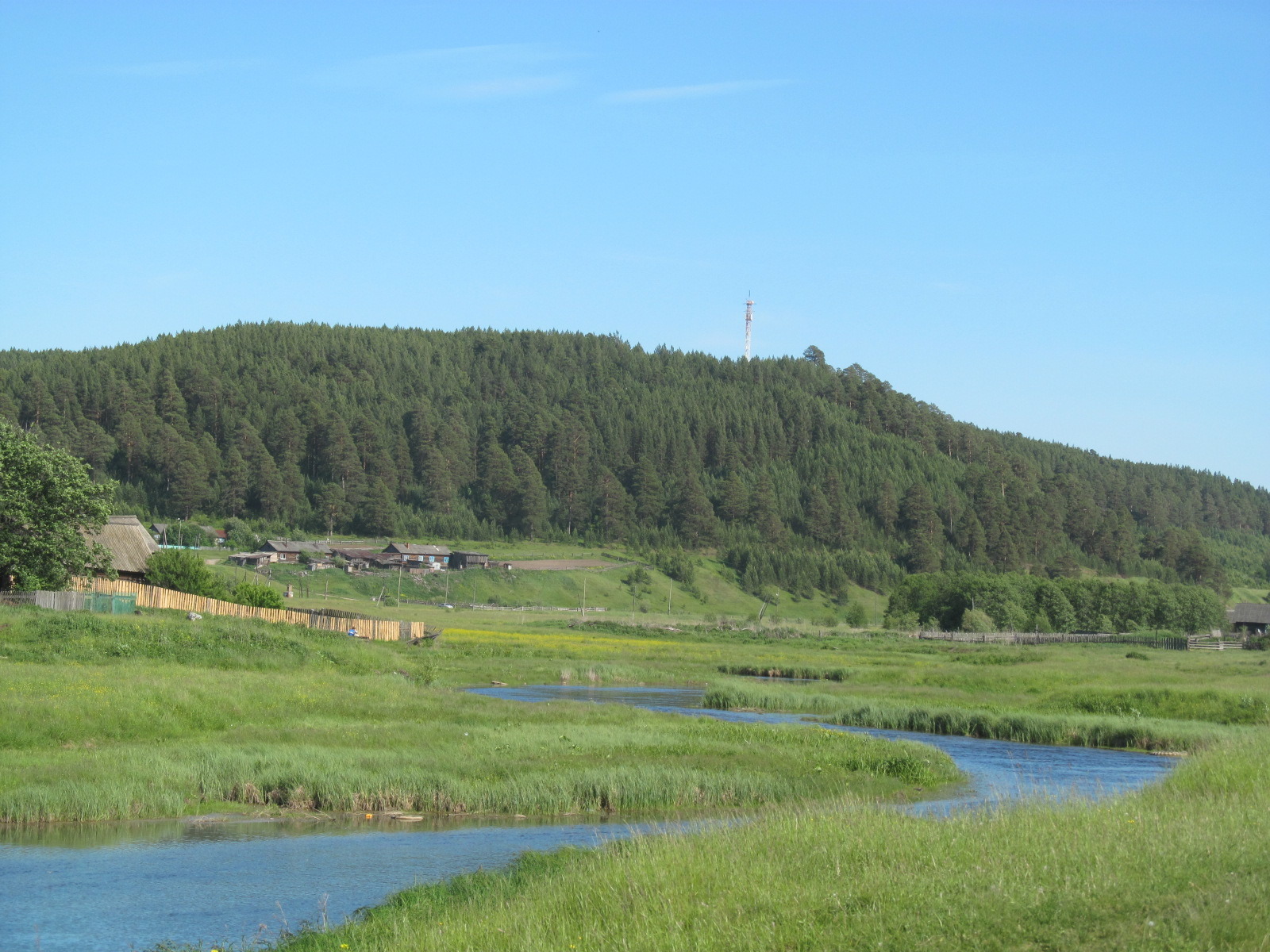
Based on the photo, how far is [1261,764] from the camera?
21.4m

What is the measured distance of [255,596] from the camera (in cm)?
7206

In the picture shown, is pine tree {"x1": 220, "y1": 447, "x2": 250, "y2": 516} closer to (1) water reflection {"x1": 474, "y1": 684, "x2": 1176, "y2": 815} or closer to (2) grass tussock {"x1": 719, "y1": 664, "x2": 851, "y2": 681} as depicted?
(2) grass tussock {"x1": 719, "y1": 664, "x2": 851, "y2": 681}

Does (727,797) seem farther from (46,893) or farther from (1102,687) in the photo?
(1102,687)

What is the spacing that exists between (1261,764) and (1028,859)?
1095 cm

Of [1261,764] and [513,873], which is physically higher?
[1261,764]

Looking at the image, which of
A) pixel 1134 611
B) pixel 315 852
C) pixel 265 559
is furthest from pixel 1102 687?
pixel 265 559

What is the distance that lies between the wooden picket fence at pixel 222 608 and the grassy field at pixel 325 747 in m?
15.0

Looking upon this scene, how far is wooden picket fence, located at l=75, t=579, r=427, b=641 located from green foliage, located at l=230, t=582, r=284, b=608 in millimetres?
1573

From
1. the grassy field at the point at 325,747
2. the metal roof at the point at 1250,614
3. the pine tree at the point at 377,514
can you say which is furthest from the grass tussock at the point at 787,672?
the pine tree at the point at 377,514

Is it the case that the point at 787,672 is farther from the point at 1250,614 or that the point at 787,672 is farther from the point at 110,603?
the point at 1250,614

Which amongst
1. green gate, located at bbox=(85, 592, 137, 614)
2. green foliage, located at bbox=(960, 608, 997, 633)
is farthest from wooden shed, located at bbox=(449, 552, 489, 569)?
green gate, located at bbox=(85, 592, 137, 614)

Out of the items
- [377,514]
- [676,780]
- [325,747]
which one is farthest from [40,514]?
[377,514]

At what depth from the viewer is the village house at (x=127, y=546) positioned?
67.3 meters

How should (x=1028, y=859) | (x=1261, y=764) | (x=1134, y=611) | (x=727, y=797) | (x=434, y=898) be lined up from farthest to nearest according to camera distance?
(x=1134, y=611), (x=727, y=797), (x=1261, y=764), (x=434, y=898), (x=1028, y=859)
